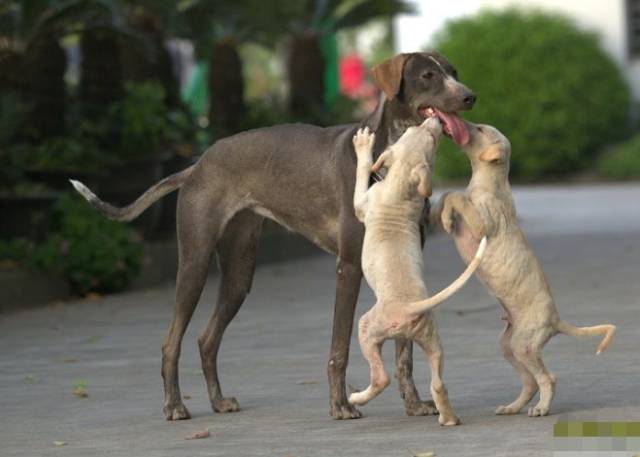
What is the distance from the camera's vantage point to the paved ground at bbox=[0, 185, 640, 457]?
766 centimetres

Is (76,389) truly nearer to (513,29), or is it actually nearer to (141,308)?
(141,308)

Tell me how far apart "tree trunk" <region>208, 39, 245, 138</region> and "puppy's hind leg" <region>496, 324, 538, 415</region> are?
41.4 ft

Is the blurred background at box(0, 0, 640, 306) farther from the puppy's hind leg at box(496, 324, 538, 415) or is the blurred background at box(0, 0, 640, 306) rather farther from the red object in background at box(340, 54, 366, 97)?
the red object in background at box(340, 54, 366, 97)

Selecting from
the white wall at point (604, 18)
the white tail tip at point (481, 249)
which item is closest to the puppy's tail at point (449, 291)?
the white tail tip at point (481, 249)

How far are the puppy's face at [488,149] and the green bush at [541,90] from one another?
24.0 meters

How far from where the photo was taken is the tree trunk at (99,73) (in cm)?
1800

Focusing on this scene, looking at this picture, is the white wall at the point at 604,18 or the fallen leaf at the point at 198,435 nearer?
the fallen leaf at the point at 198,435

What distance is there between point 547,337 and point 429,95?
1.31 m

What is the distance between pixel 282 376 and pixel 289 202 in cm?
154

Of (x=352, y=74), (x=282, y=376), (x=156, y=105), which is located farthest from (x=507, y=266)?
(x=352, y=74)

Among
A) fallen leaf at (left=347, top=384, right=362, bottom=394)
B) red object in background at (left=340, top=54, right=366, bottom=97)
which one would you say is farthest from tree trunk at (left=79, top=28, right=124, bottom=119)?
red object in background at (left=340, top=54, right=366, bottom=97)

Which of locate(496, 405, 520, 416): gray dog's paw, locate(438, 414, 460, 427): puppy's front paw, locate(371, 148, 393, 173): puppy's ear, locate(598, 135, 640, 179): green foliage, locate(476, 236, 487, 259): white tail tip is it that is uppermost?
locate(371, 148, 393, 173): puppy's ear

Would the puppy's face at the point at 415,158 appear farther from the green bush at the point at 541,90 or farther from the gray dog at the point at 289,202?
the green bush at the point at 541,90

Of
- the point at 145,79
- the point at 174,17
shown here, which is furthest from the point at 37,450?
the point at 145,79
